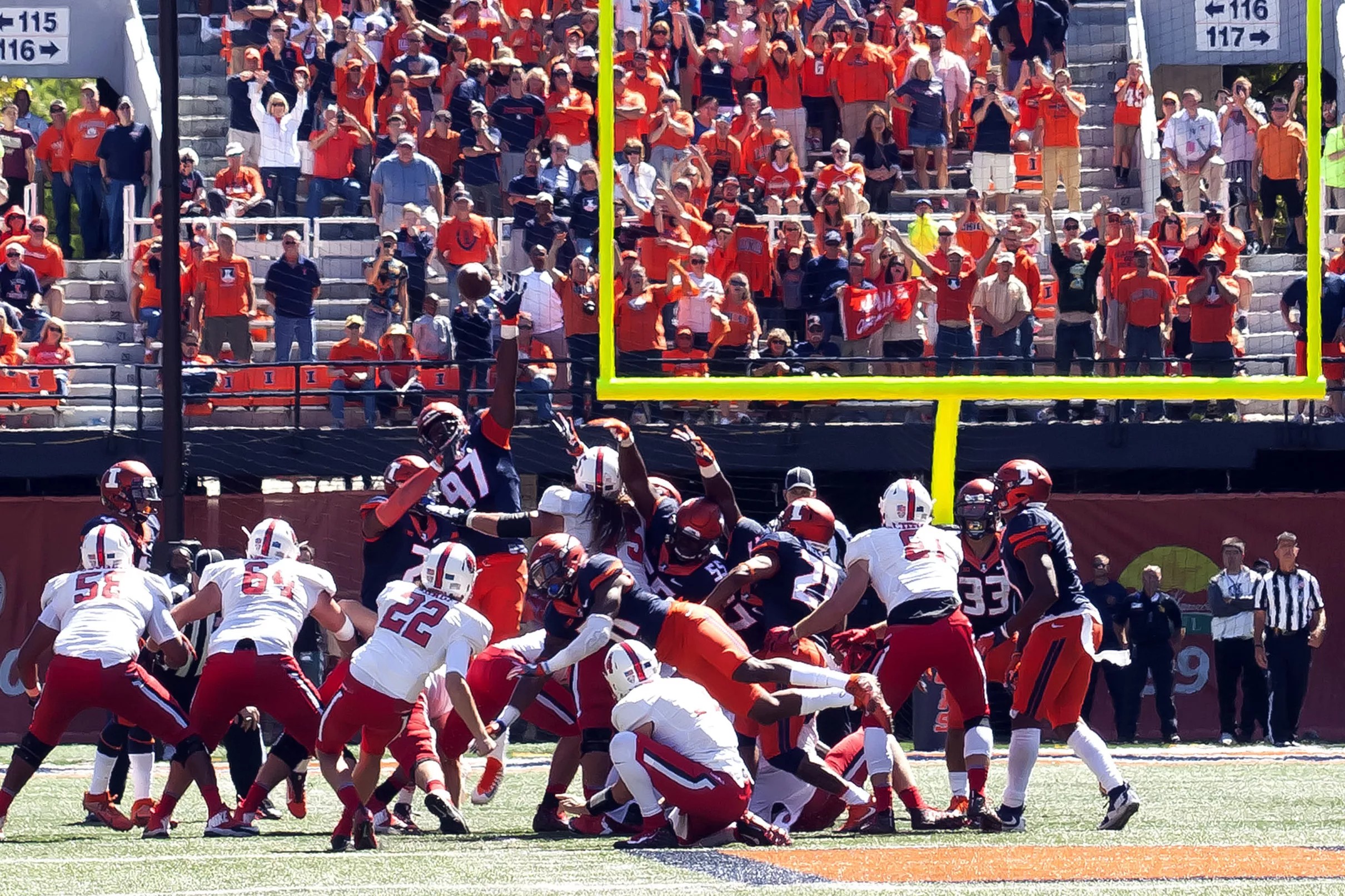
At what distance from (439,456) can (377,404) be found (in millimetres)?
5954

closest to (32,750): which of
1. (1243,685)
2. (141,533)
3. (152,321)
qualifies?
(141,533)

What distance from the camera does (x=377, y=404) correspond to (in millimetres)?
16156

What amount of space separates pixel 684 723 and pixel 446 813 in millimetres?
1455

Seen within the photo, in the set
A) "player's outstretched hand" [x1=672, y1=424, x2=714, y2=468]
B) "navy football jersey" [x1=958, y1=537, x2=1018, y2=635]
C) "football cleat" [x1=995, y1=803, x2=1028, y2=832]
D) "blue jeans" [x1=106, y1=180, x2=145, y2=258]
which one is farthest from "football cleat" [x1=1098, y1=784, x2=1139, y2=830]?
"blue jeans" [x1=106, y1=180, x2=145, y2=258]

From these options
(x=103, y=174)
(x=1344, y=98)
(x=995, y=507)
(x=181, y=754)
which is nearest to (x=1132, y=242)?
(x=1344, y=98)

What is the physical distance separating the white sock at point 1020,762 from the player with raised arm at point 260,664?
3.05 meters

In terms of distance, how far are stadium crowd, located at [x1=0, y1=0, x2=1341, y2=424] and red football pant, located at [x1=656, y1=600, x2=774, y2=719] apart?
2.57 meters

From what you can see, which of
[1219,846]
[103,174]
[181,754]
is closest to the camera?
[1219,846]

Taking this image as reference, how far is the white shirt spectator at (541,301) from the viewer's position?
15094 mm

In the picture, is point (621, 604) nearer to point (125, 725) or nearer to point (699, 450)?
point (699, 450)

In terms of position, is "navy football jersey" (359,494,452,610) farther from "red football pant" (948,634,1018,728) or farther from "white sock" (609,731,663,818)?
"red football pant" (948,634,1018,728)

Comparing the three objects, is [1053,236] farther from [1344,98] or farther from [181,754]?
[181,754]

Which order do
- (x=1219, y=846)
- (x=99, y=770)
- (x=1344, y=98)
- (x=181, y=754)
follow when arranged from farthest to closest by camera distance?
(x=1344, y=98) → (x=99, y=770) → (x=181, y=754) → (x=1219, y=846)

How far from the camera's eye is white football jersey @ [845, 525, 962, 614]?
9.50 meters
